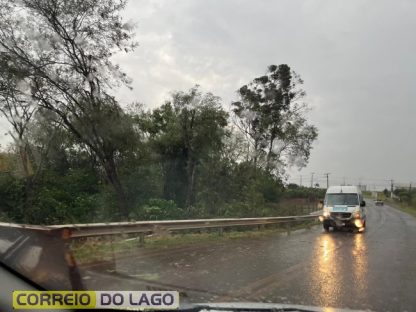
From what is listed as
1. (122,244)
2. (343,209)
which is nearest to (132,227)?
(122,244)

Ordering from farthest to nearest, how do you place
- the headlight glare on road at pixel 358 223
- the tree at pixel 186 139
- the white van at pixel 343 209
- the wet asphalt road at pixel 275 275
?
1. the tree at pixel 186 139
2. the white van at pixel 343 209
3. the headlight glare on road at pixel 358 223
4. the wet asphalt road at pixel 275 275

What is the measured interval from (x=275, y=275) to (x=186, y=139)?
2917 cm

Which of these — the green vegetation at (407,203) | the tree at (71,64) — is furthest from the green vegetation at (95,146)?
the green vegetation at (407,203)

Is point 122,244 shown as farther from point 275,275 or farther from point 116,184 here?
point 116,184

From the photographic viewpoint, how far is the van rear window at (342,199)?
24.5m

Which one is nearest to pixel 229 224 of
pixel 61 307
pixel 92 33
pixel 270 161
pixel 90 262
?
pixel 90 262

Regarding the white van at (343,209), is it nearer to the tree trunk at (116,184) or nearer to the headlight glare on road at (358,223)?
the headlight glare on road at (358,223)

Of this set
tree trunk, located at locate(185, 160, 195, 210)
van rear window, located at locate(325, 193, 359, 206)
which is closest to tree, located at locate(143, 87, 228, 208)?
tree trunk, located at locate(185, 160, 195, 210)

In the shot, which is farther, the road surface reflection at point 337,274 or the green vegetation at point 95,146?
the green vegetation at point 95,146

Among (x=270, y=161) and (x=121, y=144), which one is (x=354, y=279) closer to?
(x=121, y=144)

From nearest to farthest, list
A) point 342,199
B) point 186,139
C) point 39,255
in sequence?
point 39,255, point 342,199, point 186,139

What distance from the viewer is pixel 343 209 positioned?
2391cm

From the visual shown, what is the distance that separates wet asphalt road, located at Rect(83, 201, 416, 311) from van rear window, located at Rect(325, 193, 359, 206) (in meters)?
10.1

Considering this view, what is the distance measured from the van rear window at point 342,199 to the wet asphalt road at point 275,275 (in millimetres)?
10112
